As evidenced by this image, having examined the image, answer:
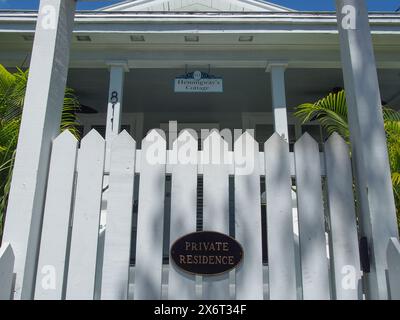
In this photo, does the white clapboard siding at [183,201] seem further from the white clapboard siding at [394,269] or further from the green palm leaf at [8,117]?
the green palm leaf at [8,117]

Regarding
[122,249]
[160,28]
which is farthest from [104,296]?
[160,28]

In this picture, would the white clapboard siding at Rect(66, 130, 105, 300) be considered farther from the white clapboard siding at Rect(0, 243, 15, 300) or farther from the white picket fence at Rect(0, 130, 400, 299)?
the white clapboard siding at Rect(0, 243, 15, 300)

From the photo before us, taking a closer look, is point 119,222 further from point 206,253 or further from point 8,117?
point 8,117

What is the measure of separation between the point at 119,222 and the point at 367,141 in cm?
137

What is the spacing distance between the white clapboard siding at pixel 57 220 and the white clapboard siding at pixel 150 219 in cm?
38

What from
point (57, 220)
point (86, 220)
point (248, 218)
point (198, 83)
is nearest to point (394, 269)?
point (248, 218)

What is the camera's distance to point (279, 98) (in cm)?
539

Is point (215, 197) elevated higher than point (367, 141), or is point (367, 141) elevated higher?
point (367, 141)

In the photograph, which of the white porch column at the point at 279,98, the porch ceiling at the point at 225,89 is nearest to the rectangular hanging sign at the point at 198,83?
the porch ceiling at the point at 225,89

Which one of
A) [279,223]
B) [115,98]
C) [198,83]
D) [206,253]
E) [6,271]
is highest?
[198,83]

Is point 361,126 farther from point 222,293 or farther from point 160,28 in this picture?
point 160,28

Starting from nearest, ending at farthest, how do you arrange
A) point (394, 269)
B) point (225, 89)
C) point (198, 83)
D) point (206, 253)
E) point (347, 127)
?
point (394, 269)
point (206, 253)
point (347, 127)
point (198, 83)
point (225, 89)
